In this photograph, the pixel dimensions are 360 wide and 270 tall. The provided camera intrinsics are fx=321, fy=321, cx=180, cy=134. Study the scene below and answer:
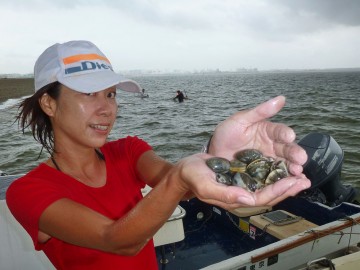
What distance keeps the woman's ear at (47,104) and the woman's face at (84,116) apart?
27mm

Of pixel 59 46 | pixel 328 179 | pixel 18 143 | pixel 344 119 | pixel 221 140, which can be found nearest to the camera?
pixel 59 46

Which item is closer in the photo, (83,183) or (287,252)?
(83,183)

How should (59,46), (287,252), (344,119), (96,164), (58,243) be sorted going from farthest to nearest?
(344,119) < (287,252) < (96,164) < (59,46) < (58,243)

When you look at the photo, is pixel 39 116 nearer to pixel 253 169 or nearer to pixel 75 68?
pixel 75 68

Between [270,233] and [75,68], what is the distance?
5226 millimetres

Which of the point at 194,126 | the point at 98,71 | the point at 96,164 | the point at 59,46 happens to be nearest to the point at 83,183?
the point at 96,164

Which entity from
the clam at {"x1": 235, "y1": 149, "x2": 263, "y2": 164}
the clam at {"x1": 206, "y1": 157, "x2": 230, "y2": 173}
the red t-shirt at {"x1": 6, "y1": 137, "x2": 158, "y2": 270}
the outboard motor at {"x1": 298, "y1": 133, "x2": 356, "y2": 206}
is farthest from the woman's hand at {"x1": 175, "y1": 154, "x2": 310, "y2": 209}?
the outboard motor at {"x1": 298, "y1": 133, "x2": 356, "y2": 206}

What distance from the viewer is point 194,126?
26.7 m

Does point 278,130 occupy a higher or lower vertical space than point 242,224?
higher

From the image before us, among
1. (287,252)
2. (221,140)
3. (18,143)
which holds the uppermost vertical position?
(221,140)

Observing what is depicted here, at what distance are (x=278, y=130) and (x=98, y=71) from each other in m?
1.39

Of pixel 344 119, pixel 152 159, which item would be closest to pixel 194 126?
pixel 344 119

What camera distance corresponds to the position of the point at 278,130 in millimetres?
2361

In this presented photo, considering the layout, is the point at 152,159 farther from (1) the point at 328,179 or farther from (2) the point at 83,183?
(1) the point at 328,179
